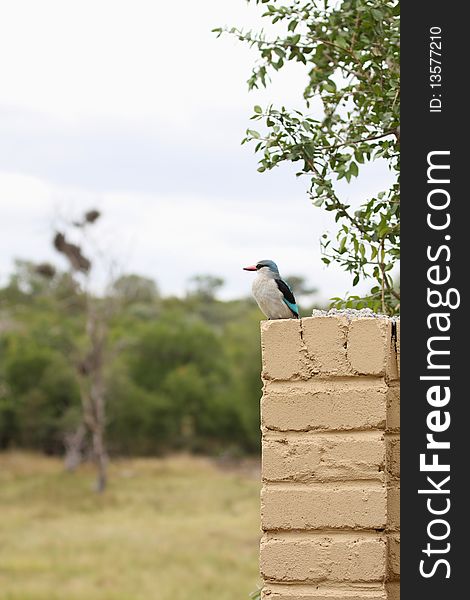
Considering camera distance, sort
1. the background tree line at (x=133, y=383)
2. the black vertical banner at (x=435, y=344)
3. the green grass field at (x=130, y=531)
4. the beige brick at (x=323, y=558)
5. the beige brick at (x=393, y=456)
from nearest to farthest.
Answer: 1. the black vertical banner at (x=435, y=344)
2. the beige brick at (x=323, y=558)
3. the beige brick at (x=393, y=456)
4. the green grass field at (x=130, y=531)
5. the background tree line at (x=133, y=383)

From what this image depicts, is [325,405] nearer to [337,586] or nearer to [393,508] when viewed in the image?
[393,508]

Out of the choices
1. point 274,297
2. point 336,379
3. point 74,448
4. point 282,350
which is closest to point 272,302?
point 274,297

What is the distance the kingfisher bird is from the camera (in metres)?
3.29

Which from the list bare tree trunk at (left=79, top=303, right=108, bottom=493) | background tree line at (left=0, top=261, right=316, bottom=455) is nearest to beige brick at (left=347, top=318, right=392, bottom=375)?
bare tree trunk at (left=79, top=303, right=108, bottom=493)

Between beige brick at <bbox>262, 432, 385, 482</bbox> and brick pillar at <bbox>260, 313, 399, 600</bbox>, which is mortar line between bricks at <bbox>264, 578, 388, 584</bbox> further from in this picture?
beige brick at <bbox>262, 432, 385, 482</bbox>

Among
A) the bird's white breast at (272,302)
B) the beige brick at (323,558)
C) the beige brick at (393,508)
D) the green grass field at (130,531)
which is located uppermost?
the bird's white breast at (272,302)

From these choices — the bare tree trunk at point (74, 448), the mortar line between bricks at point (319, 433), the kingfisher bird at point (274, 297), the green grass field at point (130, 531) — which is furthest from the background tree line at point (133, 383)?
the mortar line between bricks at point (319, 433)

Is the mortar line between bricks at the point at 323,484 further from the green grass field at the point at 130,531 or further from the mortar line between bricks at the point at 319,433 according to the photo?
the green grass field at the point at 130,531

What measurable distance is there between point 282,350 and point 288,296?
1.44ft

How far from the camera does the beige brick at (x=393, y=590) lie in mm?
2928

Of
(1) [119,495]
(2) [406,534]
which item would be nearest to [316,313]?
(2) [406,534]

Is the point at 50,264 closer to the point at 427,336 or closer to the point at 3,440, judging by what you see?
the point at 3,440

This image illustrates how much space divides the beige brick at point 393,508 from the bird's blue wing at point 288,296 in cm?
69

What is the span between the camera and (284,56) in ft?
14.7
